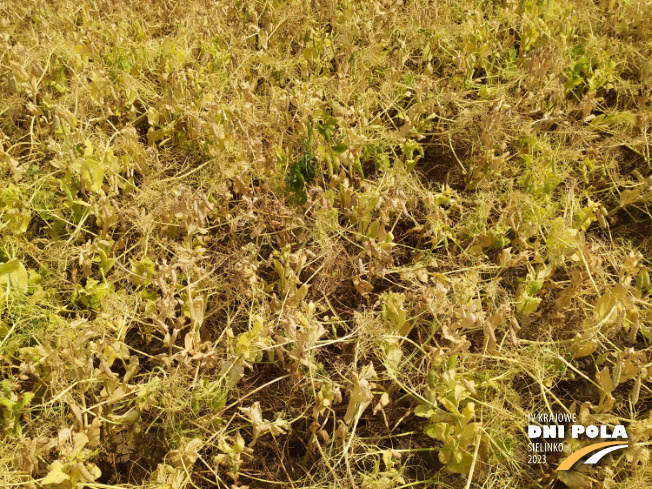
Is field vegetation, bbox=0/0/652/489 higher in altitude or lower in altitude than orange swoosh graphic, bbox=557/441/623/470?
higher

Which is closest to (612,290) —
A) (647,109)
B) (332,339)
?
(332,339)

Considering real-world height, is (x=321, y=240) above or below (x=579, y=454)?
above

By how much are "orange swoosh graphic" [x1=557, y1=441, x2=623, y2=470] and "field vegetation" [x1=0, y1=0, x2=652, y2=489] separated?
0.02m

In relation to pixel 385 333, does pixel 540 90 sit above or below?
above

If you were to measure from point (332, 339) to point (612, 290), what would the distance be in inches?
33.6

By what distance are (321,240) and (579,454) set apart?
953mm

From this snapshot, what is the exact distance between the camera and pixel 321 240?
1779 millimetres

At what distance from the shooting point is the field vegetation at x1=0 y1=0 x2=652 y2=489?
4.57 ft

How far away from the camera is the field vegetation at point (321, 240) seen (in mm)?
1394

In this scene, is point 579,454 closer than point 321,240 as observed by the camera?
Yes

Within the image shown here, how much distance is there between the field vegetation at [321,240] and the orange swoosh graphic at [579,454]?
19mm

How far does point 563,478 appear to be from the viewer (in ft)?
4.35

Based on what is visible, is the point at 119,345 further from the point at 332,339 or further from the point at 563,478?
the point at 563,478

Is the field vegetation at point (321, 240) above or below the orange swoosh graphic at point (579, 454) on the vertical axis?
above
